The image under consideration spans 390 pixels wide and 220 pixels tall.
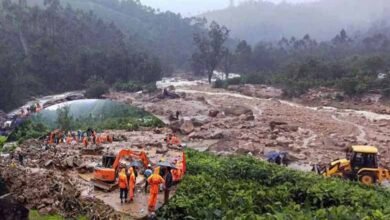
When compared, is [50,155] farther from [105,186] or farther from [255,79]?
[255,79]

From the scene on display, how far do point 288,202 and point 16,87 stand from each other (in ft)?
154

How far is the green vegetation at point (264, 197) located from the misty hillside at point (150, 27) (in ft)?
258

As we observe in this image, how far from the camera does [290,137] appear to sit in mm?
30750

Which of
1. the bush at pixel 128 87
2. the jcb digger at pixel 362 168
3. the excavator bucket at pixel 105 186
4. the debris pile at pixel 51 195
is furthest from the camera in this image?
the bush at pixel 128 87

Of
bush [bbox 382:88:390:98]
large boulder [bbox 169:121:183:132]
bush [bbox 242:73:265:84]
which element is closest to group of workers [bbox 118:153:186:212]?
large boulder [bbox 169:121:183:132]

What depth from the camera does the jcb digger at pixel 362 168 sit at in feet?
60.1

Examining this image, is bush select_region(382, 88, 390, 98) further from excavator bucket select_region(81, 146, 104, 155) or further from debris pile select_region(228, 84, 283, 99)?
excavator bucket select_region(81, 146, 104, 155)

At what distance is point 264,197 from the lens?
523 inches

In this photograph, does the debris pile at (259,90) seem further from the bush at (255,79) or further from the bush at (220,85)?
the bush at (255,79)

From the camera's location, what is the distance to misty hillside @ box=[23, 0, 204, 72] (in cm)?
11225

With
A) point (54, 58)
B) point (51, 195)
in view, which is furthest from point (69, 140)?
point (54, 58)

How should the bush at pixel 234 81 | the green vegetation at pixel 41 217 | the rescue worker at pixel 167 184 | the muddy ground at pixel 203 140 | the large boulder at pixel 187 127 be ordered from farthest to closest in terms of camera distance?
the bush at pixel 234 81 → the large boulder at pixel 187 127 → the muddy ground at pixel 203 140 → the rescue worker at pixel 167 184 → the green vegetation at pixel 41 217

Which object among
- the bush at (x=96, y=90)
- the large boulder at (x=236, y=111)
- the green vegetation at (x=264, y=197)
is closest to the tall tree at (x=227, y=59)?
the bush at (x=96, y=90)

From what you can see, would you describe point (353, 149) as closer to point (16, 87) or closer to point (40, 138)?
point (40, 138)
